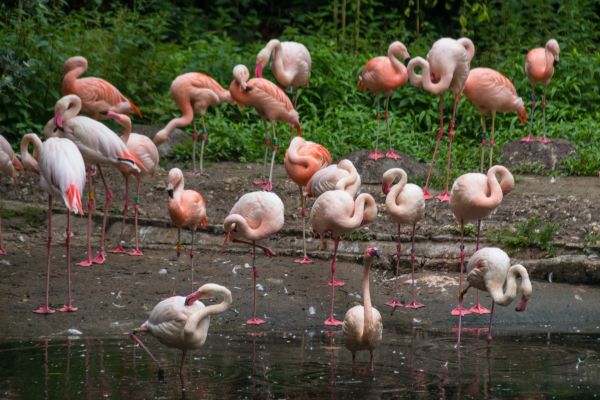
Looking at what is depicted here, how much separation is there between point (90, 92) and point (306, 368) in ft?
14.2

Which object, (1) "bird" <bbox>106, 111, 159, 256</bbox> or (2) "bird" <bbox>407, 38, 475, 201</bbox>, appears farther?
(2) "bird" <bbox>407, 38, 475, 201</bbox>

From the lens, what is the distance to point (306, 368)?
20.0 ft

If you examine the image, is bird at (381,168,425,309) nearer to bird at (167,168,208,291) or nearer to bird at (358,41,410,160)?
bird at (167,168,208,291)

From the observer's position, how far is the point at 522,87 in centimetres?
1207

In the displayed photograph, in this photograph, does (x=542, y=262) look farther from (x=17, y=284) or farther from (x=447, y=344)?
(x=17, y=284)

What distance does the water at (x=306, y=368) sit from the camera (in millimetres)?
5574

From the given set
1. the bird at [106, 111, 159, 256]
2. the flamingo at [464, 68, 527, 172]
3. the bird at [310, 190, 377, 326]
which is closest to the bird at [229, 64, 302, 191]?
the bird at [106, 111, 159, 256]

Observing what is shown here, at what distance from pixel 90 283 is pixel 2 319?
2.75 feet

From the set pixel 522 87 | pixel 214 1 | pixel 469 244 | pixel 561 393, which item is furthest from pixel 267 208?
pixel 214 1

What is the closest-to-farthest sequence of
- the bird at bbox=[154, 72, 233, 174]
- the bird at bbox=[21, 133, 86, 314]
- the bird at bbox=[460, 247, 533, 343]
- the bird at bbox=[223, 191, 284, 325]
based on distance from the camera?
the bird at bbox=[460, 247, 533, 343]
the bird at bbox=[21, 133, 86, 314]
the bird at bbox=[223, 191, 284, 325]
the bird at bbox=[154, 72, 233, 174]

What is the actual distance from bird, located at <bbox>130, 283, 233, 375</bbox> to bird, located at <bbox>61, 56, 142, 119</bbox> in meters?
3.84

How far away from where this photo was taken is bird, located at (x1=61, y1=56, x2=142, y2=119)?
959 centimetres

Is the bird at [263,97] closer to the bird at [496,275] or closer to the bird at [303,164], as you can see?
the bird at [303,164]

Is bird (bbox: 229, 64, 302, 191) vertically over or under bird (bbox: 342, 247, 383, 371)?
over
